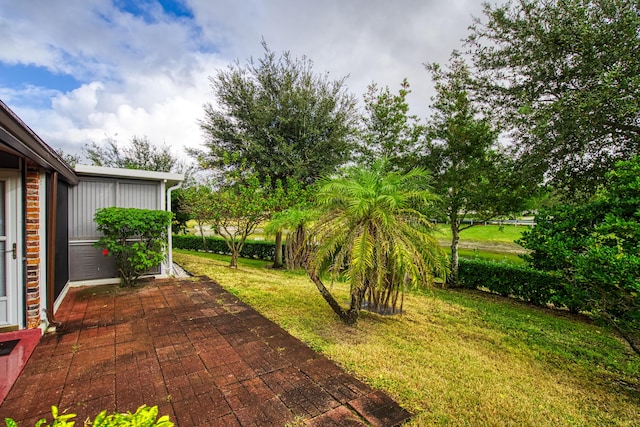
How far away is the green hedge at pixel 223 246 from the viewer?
15.4 m

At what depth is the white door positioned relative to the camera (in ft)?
12.2

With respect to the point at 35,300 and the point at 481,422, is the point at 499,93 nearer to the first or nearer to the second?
the point at 481,422

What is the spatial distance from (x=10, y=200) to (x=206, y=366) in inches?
128

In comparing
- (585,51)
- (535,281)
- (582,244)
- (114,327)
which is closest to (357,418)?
(114,327)

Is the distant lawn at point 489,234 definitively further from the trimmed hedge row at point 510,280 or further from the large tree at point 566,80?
the large tree at point 566,80

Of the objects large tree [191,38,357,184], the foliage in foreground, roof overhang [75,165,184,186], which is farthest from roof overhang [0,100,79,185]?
large tree [191,38,357,184]

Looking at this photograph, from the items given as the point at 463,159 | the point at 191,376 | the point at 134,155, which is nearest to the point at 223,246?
the point at 134,155

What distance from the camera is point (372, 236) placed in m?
4.12

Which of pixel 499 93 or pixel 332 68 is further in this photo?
pixel 332 68

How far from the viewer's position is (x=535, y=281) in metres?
7.30

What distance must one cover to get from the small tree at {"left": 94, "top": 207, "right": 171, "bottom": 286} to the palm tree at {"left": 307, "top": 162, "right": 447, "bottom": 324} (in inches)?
145

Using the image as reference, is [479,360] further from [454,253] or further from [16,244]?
[454,253]

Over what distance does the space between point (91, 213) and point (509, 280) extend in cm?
1012

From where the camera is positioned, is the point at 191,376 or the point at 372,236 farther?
the point at 372,236
